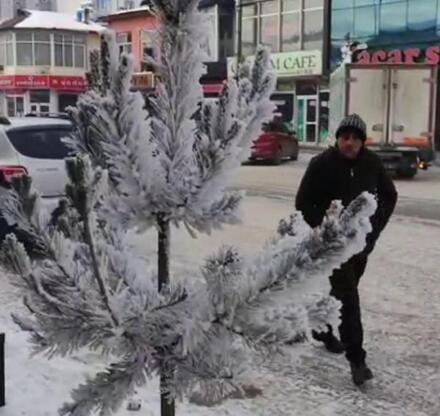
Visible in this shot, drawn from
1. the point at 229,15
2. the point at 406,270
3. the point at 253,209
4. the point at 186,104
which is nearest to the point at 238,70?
the point at 186,104

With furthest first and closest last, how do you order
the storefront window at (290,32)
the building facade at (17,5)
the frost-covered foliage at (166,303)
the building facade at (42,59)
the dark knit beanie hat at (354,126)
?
the building facade at (17,5) → the building facade at (42,59) → the storefront window at (290,32) → the dark knit beanie hat at (354,126) → the frost-covered foliage at (166,303)

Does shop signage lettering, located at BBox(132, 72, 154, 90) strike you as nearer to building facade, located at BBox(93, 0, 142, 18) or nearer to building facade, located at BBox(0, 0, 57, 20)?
building facade, located at BBox(93, 0, 142, 18)

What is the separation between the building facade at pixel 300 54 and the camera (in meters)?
32.4

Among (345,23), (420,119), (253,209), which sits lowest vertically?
(253,209)

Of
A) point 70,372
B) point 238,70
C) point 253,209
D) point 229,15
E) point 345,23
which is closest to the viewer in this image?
point 238,70

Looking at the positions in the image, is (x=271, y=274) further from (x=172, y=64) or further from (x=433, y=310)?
(x=433, y=310)

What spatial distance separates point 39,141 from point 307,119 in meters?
25.2

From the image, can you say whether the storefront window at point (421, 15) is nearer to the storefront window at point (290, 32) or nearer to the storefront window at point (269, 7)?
the storefront window at point (290, 32)

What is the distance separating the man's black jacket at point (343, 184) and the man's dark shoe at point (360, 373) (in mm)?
716

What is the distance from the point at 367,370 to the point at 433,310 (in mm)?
2016

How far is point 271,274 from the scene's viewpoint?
2477mm

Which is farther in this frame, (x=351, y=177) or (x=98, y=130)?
(x=351, y=177)

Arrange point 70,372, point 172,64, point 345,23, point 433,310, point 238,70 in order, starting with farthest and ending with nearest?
point 345,23
point 433,310
point 70,372
point 238,70
point 172,64

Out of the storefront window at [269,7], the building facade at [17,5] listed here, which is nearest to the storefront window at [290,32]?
the storefront window at [269,7]
